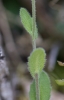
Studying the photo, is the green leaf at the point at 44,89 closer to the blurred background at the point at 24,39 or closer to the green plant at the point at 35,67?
the green plant at the point at 35,67

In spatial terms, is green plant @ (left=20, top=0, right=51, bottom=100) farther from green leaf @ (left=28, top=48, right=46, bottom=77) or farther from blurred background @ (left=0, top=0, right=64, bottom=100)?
blurred background @ (left=0, top=0, right=64, bottom=100)

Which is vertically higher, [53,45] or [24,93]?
[53,45]

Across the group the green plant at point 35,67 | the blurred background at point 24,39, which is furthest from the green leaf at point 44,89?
the blurred background at point 24,39

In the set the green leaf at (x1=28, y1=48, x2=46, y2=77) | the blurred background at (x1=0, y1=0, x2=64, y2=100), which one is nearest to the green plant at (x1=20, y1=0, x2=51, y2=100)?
the green leaf at (x1=28, y1=48, x2=46, y2=77)

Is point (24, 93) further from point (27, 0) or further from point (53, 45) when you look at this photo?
point (27, 0)

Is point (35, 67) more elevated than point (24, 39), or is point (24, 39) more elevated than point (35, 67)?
point (35, 67)

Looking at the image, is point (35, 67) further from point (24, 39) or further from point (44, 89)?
point (24, 39)

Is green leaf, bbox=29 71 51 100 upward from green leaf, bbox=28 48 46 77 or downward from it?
downward

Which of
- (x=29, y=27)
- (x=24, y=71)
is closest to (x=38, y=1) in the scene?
(x=24, y=71)

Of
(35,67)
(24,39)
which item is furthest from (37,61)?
(24,39)

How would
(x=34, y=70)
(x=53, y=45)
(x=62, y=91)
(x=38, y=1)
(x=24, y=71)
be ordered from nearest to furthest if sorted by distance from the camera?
(x=34, y=70), (x=62, y=91), (x=24, y=71), (x=53, y=45), (x=38, y=1)

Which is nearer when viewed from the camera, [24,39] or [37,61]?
[37,61]
